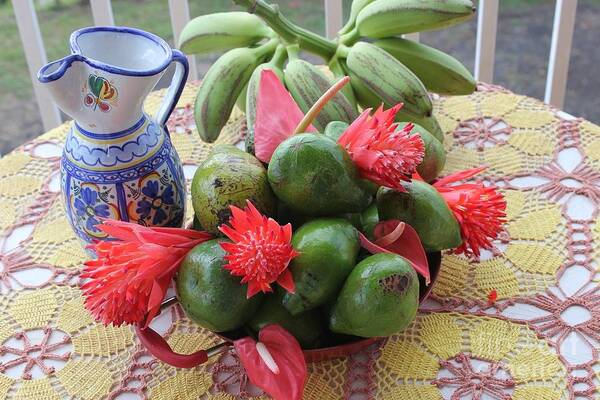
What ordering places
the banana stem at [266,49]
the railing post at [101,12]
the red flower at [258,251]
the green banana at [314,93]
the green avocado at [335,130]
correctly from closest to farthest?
1. the red flower at [258,251]
2. the green avocado at [335,130]
3. the green banana at [314,93]
4. the banana stem at [266,49]
5. the railing post at [101,12]

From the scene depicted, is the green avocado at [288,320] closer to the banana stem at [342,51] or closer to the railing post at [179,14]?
the banana stem at [342,51]

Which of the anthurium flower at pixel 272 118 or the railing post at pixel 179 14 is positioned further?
the railing post at pixel 179 14

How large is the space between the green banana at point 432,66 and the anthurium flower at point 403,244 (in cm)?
32

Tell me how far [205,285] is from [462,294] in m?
0.23

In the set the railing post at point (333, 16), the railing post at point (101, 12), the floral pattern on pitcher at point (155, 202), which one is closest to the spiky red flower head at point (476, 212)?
the floral pattern on pitcher at point (155, 202)

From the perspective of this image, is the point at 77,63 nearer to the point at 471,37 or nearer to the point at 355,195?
the point at 355,195

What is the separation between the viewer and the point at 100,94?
1.70 feet

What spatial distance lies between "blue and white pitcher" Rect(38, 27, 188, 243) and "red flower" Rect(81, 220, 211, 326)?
66 millimetres

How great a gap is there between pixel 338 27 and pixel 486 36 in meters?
0.22

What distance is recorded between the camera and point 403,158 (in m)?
0.47

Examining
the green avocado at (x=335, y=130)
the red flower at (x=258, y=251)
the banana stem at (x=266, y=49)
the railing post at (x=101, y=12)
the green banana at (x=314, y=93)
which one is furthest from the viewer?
the railing post at (x=101, y=12)

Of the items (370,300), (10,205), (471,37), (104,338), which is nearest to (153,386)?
(104,338)

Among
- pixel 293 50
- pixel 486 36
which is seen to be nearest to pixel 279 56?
pixel 293 50

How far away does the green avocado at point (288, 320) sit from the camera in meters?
0.47
